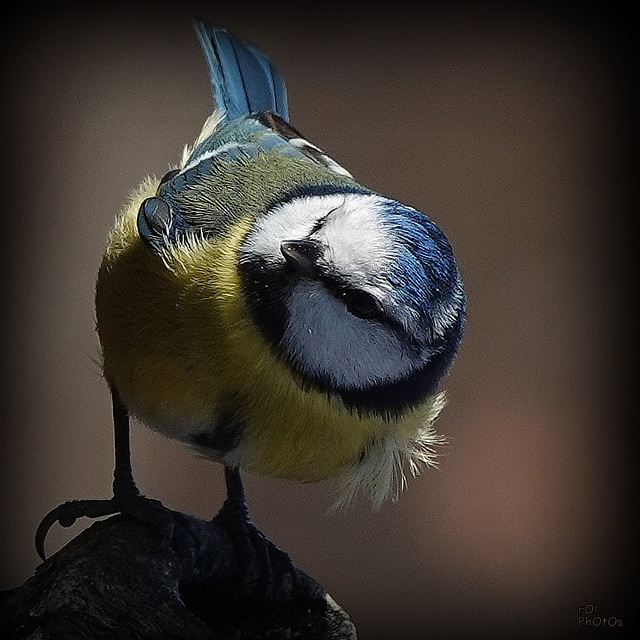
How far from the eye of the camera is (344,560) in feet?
3.69

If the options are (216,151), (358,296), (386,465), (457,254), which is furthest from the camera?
(457,254)

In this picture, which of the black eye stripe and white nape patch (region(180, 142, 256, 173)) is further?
white nape patch (region(180, 142, 256, 173))

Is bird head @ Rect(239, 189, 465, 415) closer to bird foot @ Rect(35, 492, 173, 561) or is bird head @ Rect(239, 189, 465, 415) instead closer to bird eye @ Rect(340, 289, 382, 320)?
bird eye @ Rect(340, 289, 382, 320)

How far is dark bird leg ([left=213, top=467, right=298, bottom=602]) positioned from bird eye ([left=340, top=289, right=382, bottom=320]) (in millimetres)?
255

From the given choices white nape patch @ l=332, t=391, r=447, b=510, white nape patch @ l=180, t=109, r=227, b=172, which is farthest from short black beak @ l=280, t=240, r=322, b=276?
white nape patch @ l=180, t=109, r=227, b=172

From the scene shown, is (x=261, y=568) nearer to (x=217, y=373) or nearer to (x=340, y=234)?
(x=217, y=373)

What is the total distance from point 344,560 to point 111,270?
1.72ft

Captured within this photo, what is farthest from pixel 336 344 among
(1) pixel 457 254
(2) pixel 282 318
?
(1) pixel 457 254

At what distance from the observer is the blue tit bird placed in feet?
1.93

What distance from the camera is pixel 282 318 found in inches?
24.5

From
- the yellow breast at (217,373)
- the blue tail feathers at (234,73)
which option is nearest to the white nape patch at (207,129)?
the blue tail feathers at (234,73)

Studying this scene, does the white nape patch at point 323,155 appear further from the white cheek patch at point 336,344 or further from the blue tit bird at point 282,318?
the white cheek patch at point 336,344

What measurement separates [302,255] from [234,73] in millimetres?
346

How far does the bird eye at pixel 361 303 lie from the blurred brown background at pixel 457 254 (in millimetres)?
322
